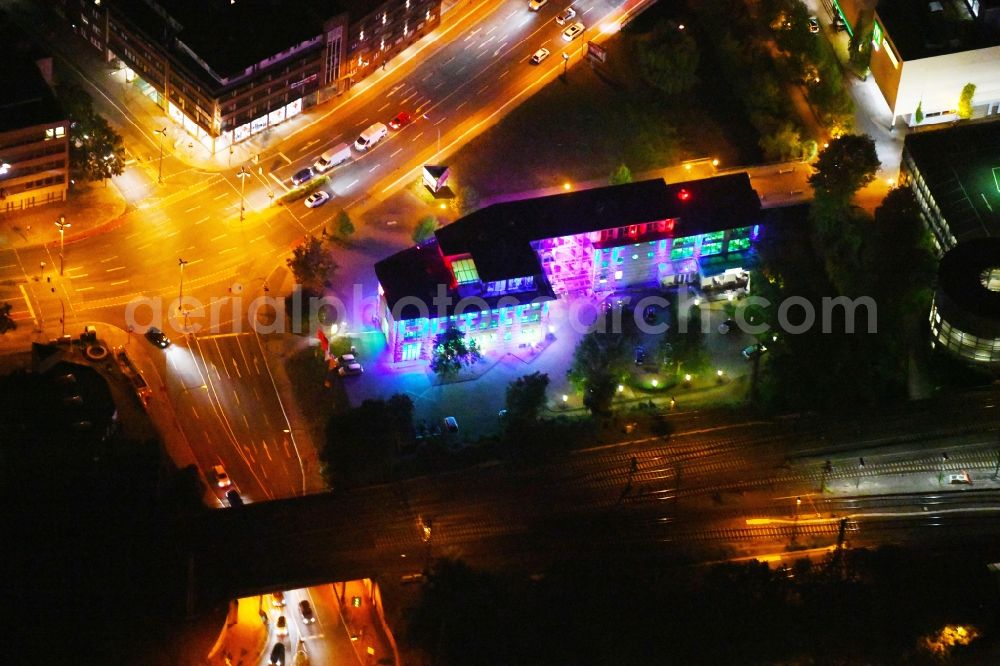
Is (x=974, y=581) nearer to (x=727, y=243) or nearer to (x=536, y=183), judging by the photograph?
(x=727, y=243)

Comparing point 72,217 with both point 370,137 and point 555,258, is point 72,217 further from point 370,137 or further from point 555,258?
point 555,258

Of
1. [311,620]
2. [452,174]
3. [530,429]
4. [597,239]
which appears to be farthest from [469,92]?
[311,620]

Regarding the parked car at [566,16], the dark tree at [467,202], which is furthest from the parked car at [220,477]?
the parked car at [566,16]

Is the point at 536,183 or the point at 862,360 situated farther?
the point at 536,183

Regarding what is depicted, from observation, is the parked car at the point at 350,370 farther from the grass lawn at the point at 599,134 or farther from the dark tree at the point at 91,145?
the dark tree at the point at 91,145

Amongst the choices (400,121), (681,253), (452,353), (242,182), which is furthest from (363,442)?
(400,121)

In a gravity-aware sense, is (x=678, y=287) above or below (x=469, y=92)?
below

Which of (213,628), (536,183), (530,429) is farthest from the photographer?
(536,183)
